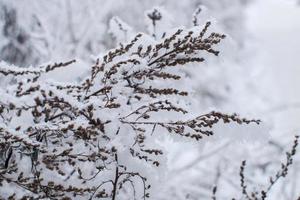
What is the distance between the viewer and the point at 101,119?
6.71 feet

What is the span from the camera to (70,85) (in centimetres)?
220

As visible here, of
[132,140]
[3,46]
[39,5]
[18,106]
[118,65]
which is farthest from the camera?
[39,5]

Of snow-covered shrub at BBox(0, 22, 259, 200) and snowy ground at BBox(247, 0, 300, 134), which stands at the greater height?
snowy ground at BBox(247, 0, 300, 134)

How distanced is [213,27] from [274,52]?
24897mm

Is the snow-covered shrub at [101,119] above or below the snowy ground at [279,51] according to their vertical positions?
below

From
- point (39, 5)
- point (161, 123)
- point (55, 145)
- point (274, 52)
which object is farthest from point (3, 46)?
point (274, 52)

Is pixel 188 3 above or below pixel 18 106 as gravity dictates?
above

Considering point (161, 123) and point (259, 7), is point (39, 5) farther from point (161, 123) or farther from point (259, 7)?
point (259, 7)

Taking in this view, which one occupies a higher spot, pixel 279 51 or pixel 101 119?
pixel 279 51

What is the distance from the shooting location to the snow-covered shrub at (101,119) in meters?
2.02

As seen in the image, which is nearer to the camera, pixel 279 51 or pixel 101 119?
pixel 101 119

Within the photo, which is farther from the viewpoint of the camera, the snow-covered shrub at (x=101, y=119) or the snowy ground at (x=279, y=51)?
the snowy ground at (x=279, y=51)

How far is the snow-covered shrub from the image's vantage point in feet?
6.61

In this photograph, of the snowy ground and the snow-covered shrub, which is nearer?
the snow-covered shrub
